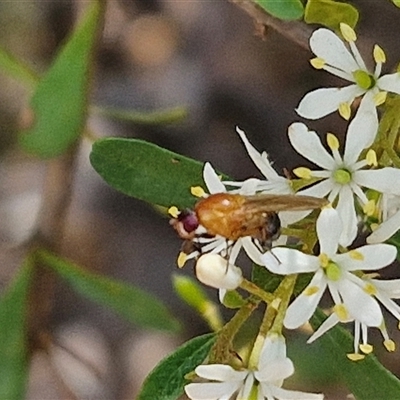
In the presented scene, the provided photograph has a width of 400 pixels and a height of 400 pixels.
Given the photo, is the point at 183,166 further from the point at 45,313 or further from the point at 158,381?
the point at 45,313

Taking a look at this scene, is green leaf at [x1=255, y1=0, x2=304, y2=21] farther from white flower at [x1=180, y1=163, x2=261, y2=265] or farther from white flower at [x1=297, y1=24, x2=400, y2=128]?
white flower at [x1=180, y1=163, x2=261, y2=265]

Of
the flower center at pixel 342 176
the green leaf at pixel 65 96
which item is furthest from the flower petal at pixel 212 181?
the green leaf at pixel 65 96

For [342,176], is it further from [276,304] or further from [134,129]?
[134,129]

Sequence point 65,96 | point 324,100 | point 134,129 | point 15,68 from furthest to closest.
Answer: point 134,129 < point 15,68 < point 65,96 < point 324,100

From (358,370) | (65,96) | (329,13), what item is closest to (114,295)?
(65,96)

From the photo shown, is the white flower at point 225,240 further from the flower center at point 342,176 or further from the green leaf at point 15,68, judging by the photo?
the green leaf at point 15,68

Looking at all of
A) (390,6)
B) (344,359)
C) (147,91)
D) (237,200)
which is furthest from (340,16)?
(147,91)
